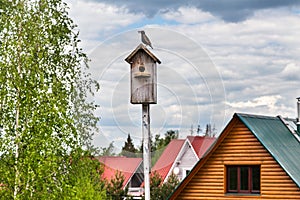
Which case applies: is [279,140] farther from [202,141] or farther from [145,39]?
[145,39]

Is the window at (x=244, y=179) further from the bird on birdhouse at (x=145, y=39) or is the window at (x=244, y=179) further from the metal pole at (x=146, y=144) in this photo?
the bird on birdhouse at (x=145, y=39)

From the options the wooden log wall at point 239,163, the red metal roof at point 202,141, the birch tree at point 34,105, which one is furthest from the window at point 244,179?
the birch tree at point 34,105

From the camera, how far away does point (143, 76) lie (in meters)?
12.4

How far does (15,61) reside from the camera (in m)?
15.1

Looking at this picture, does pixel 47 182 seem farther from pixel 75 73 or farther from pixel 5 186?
pixel 75 73

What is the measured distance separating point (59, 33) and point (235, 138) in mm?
7737

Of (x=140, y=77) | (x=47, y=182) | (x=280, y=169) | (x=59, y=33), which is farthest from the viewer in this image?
(x=280, y=169)

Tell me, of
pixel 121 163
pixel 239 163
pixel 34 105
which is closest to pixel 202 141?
pixel 239 163

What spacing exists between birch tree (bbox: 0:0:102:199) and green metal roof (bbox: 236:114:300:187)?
6861 mm

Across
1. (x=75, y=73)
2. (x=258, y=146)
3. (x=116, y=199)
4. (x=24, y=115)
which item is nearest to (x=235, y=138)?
(x=258, y=146)

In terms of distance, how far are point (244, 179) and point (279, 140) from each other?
5.40ft

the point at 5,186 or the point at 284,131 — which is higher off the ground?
the point at 284,131

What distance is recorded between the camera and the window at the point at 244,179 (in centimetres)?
2080

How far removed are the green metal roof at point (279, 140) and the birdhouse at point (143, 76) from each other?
8.61 metres
